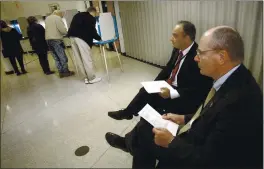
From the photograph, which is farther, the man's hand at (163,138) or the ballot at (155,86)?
the ballot at (155,86)

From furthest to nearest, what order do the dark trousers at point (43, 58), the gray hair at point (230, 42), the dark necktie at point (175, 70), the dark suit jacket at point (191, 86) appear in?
the dark trousers at point (43, 58) < the dark necktie at point (175, 70) < the dark suit jacket at point (191, 86) < the gray hair at point (230, 42)

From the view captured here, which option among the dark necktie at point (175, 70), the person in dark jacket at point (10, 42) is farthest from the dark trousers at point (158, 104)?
the person in dark jacket at point (10, 42)

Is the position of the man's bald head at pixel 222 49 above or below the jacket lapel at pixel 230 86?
above

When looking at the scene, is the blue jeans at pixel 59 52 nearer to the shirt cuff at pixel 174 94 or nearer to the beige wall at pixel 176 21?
the beige wall at pixel 176 21

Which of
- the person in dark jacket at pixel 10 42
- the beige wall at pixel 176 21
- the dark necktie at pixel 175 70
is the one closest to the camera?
the dark necktie at pixel 175 70

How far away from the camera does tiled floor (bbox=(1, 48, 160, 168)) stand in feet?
5.82

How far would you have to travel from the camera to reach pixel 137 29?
4.40 meters

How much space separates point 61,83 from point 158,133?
3.17 metres

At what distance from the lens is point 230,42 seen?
933 millimetres

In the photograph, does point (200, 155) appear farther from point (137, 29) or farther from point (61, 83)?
point (137, 29)

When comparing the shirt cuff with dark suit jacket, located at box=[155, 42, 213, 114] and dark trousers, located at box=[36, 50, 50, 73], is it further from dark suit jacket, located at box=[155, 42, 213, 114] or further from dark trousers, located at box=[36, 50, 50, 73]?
dark trousers, located at box=[36, 50, 50, 73]

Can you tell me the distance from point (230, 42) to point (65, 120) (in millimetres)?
2155

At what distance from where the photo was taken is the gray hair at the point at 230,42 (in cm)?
93

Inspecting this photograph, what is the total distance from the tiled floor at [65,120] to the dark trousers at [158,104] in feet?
1.20
